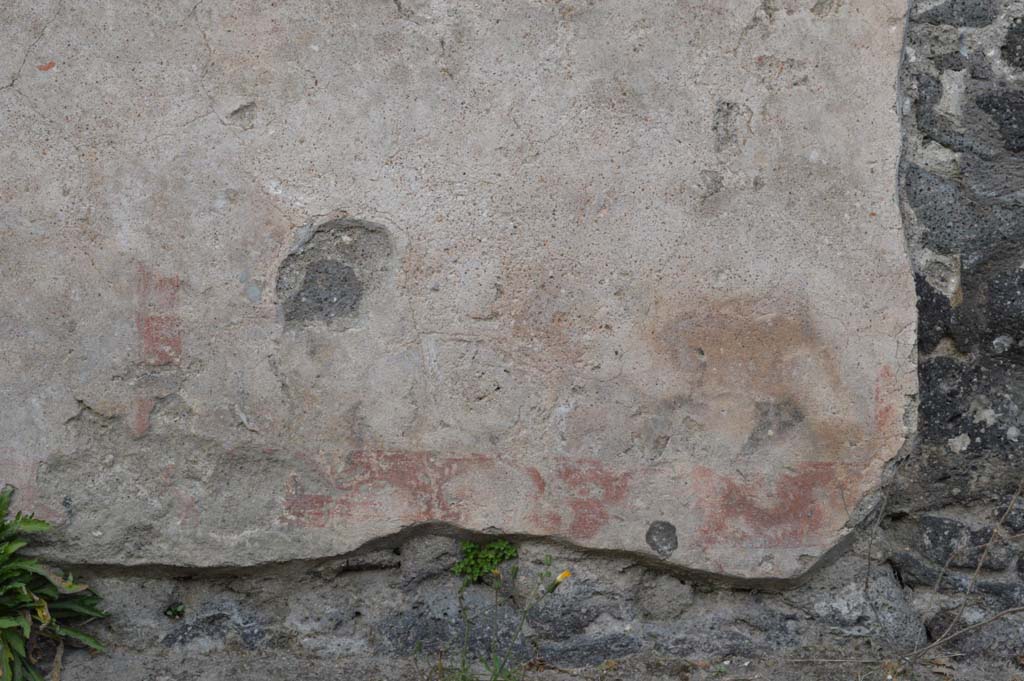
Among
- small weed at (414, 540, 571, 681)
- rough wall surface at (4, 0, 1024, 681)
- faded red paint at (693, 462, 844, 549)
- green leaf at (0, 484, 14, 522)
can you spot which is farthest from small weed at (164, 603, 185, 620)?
faded red paint at (693, 462, 844, 549)

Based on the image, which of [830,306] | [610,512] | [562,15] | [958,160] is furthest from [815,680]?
[562,15]

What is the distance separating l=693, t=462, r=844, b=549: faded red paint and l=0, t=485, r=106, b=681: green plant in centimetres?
134

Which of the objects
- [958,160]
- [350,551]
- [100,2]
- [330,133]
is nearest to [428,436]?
[350,551]

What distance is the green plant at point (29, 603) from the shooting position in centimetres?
223

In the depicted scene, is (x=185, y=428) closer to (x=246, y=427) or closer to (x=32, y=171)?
(x=246, y=427)

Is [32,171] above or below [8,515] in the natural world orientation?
above

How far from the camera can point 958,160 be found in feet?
7.80

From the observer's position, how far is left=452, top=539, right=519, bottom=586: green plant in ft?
7.79

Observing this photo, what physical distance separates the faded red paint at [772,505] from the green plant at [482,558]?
42cm

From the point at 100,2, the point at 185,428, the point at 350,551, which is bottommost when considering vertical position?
the point at 350,551

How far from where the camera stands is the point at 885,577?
2424 mm

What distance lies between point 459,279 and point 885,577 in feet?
3.81

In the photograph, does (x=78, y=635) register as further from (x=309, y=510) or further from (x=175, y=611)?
(x=309, y=510)

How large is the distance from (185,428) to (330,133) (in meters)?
0.70
